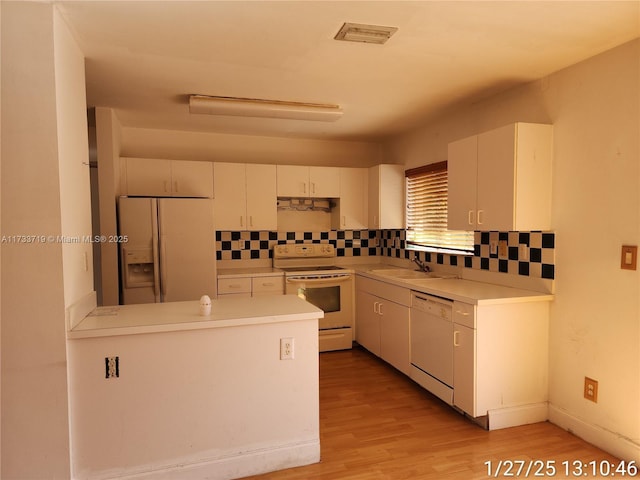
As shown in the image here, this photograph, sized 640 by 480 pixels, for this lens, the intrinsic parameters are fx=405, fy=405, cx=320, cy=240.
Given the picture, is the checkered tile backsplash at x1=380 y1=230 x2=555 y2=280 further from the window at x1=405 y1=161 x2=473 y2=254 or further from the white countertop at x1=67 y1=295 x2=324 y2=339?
the white countertop at x1=67 y1=295 x2=324 y2=339

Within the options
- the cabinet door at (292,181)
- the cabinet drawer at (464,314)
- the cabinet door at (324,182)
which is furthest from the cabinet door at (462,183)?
the cabinet door at (292,181)

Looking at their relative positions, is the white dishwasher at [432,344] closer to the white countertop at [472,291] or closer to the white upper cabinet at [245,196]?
the white countertop at [472,291]

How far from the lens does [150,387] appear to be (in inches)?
86.4

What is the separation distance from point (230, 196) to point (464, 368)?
9.63 feet

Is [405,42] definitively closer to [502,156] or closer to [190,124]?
[502,156]

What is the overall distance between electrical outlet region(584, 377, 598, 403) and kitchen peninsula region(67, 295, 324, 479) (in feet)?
5.86

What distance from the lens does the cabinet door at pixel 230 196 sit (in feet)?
14.6

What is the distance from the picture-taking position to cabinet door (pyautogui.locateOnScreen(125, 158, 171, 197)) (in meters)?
4.09

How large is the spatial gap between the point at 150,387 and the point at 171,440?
0.32 meters

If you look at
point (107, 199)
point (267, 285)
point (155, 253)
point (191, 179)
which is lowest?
point (267, 285)

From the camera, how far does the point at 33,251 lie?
77.0 inches

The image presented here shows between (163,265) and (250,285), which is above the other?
(163,265)

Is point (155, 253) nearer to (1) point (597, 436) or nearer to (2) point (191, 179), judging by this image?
(2) point (191, 179)

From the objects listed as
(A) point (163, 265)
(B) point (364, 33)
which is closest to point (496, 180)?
(B) point (364, 33)
